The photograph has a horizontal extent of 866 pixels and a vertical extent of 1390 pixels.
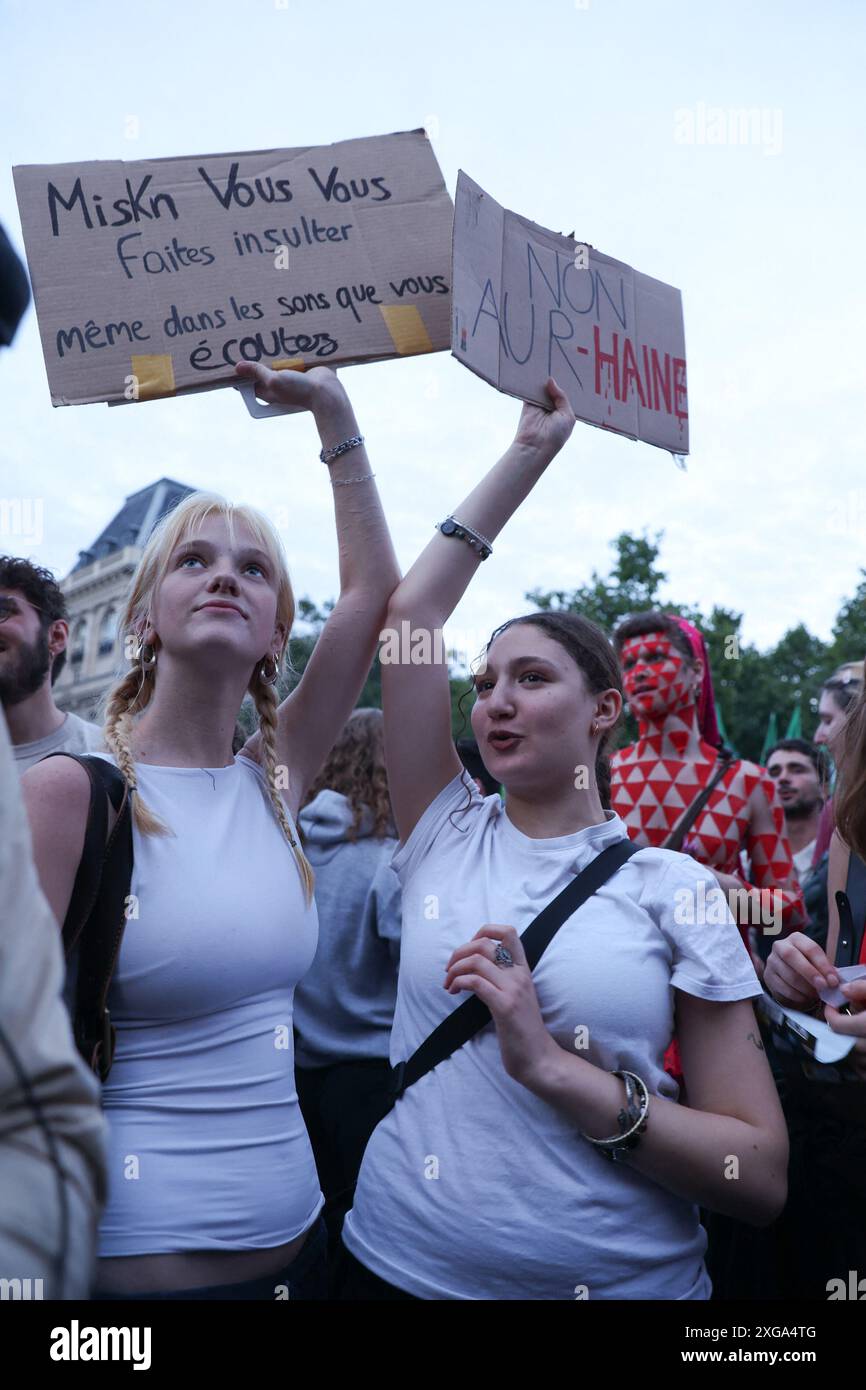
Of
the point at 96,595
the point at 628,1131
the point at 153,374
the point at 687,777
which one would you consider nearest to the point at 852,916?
the point at 628,1131

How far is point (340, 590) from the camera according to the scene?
256cm

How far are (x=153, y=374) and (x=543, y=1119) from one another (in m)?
1.80

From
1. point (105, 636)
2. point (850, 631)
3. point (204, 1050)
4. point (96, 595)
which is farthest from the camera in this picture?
point (105, 636)

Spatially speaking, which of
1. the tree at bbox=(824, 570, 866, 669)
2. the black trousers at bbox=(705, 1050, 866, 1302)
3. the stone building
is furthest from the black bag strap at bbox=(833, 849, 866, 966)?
the stone building

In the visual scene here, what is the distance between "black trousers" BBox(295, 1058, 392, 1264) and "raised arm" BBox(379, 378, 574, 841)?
4.70 ft

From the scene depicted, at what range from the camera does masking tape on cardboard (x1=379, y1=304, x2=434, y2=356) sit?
258cm

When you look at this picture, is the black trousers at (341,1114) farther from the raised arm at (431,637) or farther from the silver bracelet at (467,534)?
the silver bracelet at (467,534)

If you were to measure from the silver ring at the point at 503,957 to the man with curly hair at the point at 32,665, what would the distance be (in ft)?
6.66

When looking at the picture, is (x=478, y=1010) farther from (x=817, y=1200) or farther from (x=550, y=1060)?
(x=817, y=1200)

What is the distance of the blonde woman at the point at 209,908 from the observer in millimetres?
1677

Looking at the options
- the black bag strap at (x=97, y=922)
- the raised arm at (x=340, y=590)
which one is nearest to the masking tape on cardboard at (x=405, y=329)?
the raised arm at (x=340, y=590)

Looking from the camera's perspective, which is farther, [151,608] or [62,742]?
[62,742]

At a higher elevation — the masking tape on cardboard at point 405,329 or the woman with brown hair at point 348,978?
the masking tape on cardboard at point 405,329

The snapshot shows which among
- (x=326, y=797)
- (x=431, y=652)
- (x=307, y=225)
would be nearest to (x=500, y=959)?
(x=431, y=652)
